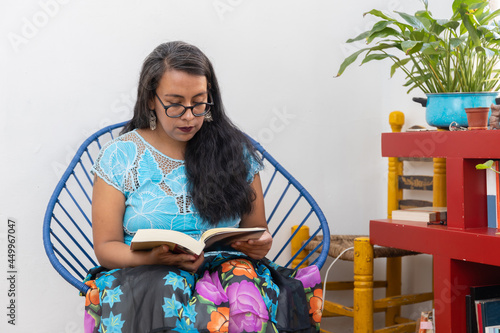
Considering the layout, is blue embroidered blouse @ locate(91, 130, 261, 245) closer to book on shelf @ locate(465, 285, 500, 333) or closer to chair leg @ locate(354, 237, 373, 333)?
chair leg @ locate(354, 237, 373, 333)

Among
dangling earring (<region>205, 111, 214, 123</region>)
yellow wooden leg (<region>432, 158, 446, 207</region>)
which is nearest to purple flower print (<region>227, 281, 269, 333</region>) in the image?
dangling earring (<region>205, 111, 214, 123</region>)

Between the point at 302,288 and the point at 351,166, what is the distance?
1.15 meters

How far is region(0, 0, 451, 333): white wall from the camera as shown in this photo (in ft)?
6.68

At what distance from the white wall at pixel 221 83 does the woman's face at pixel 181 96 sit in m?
0.62

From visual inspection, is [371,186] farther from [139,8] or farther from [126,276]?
[126,276]

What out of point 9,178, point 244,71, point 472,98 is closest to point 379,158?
point 244,71

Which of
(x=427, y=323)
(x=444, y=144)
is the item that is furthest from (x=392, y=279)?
(x=444, y=144)

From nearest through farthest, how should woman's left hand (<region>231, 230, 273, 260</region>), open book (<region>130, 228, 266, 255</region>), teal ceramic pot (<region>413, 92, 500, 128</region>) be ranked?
open book (<region>130, 228, 266, 255</region>) → woman's left hand (<region>231, 230, 273, 260</region>) → teal ceramic pot (<region>413, 92, 500, 128</region>)

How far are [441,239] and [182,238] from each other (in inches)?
30.6

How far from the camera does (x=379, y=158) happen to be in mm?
2646

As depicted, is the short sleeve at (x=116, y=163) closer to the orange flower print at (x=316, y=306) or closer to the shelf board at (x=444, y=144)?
the orange flower print at (x=316, y=306)

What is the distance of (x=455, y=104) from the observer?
177cm

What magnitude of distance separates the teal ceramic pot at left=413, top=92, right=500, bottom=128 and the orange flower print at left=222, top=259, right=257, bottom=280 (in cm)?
75

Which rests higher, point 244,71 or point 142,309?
point 244,71
